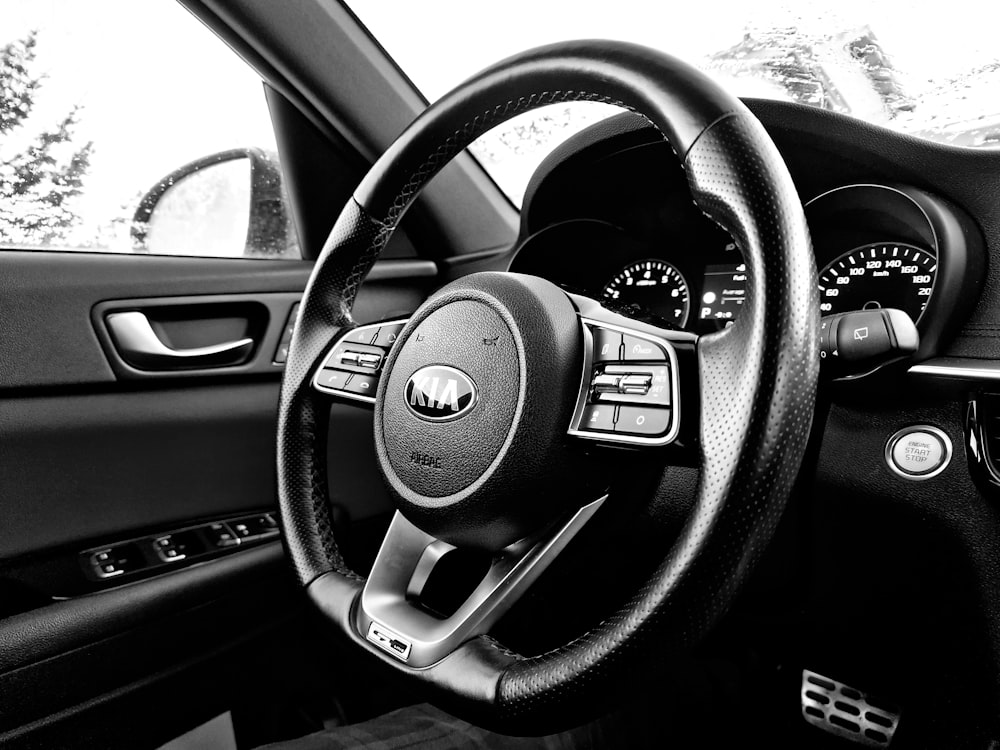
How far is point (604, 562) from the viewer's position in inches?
45.8

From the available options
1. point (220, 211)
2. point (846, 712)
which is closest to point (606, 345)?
point (846, 712)

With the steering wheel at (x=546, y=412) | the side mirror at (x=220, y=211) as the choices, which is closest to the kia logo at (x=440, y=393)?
the steering wheel at (x=546, y=412)

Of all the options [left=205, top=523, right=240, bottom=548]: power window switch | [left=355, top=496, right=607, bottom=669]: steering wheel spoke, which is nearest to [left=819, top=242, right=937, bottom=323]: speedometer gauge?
[left=355, top=496, right=607, bottom=669]: steering wheel spoke

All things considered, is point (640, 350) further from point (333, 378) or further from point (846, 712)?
point (846, 712)

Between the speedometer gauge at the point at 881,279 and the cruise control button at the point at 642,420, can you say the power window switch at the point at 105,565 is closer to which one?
the cruise control button at the point at 642,420

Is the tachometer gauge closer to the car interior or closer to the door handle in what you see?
the car interior

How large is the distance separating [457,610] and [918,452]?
0.63m

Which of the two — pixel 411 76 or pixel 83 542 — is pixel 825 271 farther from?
pixel 83 542

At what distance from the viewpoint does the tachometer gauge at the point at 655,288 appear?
1.29 metres

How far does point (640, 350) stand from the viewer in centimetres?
75

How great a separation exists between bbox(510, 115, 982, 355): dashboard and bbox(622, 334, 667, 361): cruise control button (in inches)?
3.3

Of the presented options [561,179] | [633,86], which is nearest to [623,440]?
[633,86]

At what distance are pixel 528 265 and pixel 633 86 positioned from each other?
2.18 feet

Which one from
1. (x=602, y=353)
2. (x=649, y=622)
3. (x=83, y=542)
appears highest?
(x=602, y=353)
